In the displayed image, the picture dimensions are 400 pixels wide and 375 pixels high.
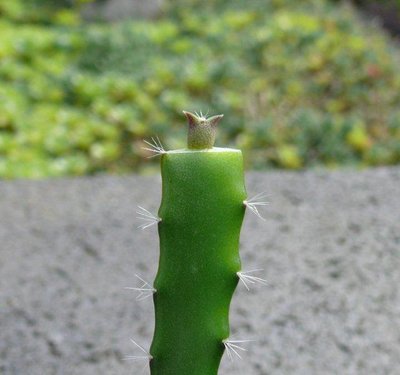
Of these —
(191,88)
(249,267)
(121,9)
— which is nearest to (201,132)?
(249,267)

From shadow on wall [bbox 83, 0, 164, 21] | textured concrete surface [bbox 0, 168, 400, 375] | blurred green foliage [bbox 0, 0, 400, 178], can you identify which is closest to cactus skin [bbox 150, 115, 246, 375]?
textured concrete surface [bbox 0, 168, 400, 375]

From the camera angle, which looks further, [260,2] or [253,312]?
[260,2]

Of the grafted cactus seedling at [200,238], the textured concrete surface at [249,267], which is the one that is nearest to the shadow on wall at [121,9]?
the textured concrete surface at [249,267]

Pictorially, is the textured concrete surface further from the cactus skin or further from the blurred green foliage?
the blurred green foliage

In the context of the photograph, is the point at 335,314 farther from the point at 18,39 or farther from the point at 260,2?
the point at 260,2

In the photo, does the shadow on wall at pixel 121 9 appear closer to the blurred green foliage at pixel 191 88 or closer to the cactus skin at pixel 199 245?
the blurred green foliage at pixel 191 88

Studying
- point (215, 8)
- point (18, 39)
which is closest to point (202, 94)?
point (18, 39)
